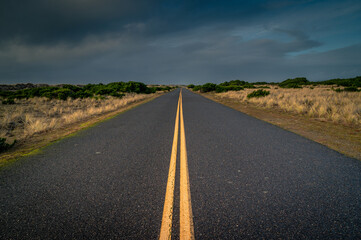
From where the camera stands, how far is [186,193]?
2.88 meters

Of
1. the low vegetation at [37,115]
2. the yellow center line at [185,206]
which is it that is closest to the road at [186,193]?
the yellow center line at [185,206]

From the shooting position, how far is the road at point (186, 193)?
7.09 feet

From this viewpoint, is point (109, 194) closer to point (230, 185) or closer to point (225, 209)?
point (225, 209)

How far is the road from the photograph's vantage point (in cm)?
216

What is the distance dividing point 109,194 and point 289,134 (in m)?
6.54

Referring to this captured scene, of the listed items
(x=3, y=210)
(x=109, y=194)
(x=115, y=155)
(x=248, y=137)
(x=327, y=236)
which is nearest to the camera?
(x=327, y=236)

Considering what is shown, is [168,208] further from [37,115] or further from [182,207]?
[37,115]

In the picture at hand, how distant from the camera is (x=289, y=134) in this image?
654 cm

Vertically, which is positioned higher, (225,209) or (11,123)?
(11,123)

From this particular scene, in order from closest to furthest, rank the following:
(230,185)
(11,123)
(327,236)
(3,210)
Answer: (327,236) < (3,210) < (230,185) < (11,123)

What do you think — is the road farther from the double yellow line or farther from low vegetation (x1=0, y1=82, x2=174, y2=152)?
low vegetation (x1=0, y1=82, x2=174, y2=152)

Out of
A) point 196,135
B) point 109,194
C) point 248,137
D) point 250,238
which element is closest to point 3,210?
point 109,194

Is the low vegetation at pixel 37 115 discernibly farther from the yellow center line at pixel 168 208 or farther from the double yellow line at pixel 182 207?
the double yellow line at pixel 182 207

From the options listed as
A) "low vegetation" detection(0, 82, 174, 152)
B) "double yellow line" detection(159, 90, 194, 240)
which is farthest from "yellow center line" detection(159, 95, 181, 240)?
"low vegetation" detection(0, 82, 174, 152)
